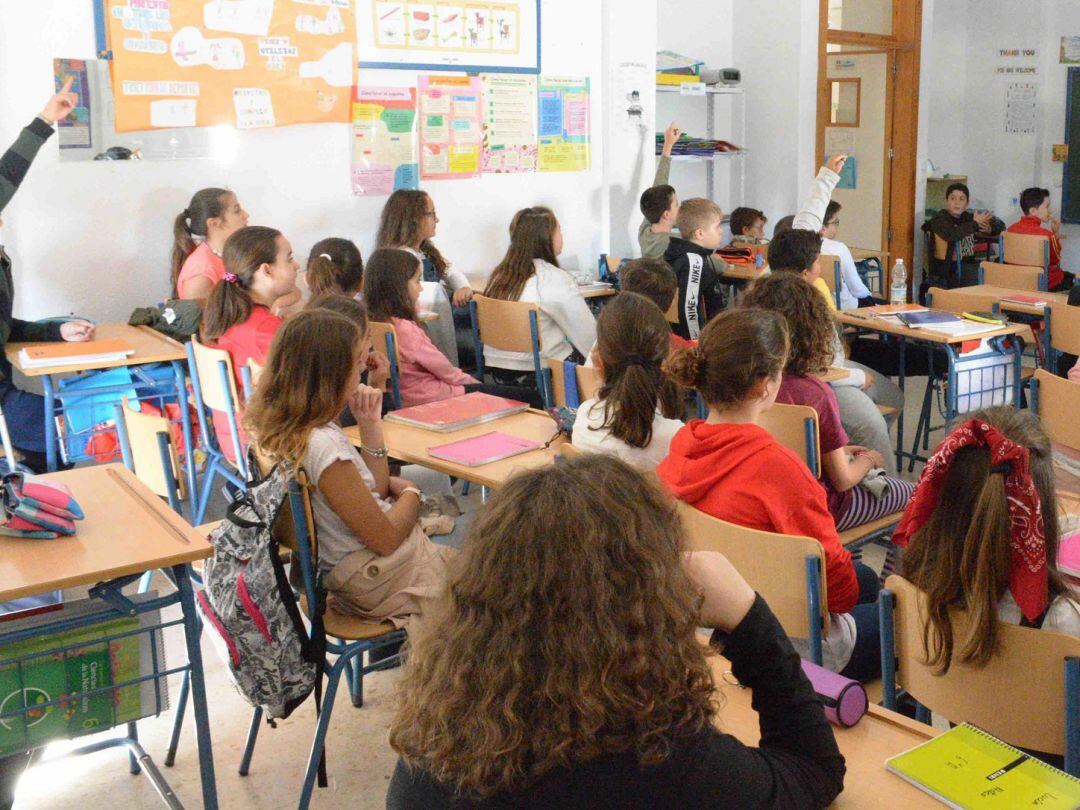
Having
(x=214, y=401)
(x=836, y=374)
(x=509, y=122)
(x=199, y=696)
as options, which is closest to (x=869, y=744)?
(x=199, y=696)

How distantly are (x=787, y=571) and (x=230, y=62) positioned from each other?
3988 mm

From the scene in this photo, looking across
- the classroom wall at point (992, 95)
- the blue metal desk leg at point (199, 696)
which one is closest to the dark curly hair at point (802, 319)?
the blue metal desk leg at point (199, 696)

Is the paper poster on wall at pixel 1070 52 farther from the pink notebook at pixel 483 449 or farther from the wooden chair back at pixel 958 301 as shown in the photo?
the pink notebook at pixel 483 449

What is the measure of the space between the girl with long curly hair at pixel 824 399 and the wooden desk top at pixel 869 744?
1485 millimetres

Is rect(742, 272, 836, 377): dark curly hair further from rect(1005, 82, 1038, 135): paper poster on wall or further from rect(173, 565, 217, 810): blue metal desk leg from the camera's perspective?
rect(1005, 82, 1038, 135): paper poster on wall

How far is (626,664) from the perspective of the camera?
1054mm

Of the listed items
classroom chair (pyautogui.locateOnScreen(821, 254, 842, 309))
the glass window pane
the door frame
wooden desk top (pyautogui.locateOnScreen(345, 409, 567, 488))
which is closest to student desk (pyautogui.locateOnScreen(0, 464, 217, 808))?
wooden desk top (pyautogui.locateOnScreen(345, 409, 567, 488))

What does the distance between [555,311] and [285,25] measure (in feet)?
6.04

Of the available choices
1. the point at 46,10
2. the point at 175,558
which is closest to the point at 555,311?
the point at 46,10

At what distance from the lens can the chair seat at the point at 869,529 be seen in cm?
294

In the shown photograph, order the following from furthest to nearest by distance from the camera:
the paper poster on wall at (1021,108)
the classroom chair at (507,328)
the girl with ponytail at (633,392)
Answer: the paper poster on wall at (1021,108) → the classroom chair at (507,328) → the girl with ponytail at (633,392)

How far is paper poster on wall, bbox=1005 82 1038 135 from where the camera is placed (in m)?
8.85

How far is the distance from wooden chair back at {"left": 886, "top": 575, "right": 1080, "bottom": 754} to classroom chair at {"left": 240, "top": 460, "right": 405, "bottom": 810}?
109 cm

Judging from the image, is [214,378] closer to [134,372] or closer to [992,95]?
[134,372]
